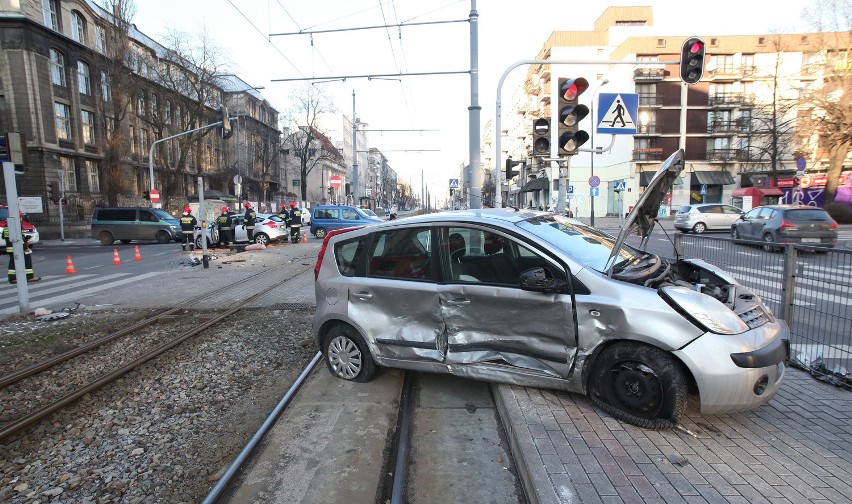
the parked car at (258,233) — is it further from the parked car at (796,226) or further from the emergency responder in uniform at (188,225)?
the parked car at (796,226)

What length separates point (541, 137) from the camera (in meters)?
8.46

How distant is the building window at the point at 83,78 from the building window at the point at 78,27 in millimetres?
1851

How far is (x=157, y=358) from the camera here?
5.56m

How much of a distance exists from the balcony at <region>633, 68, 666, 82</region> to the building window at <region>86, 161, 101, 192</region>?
5164 cm

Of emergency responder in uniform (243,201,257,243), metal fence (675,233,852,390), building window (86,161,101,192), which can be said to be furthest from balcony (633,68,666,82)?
building window (86,161,101,192)

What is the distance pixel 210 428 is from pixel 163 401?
0.86 metres

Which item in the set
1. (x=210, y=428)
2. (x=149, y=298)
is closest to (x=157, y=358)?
(x=210, y=428)

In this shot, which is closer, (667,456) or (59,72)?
(667,456)

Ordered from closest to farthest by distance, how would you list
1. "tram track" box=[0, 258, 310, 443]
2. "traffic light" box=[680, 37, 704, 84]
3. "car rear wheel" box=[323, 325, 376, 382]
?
"tram track" box=[0, 258, 310, 443] < "car rear wheel" box=[323, 325, 376, 382] < "traffic light" box=[680, 37, 704, 84]

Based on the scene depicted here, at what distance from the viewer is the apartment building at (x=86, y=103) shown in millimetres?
31406

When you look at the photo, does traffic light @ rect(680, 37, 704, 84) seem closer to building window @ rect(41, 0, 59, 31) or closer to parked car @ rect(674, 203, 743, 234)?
parked car @ rect(674, 203, 743, 234)

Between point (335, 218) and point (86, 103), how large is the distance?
27.3 meters

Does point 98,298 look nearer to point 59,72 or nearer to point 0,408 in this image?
point 0,408

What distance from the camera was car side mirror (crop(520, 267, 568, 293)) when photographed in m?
3.37
